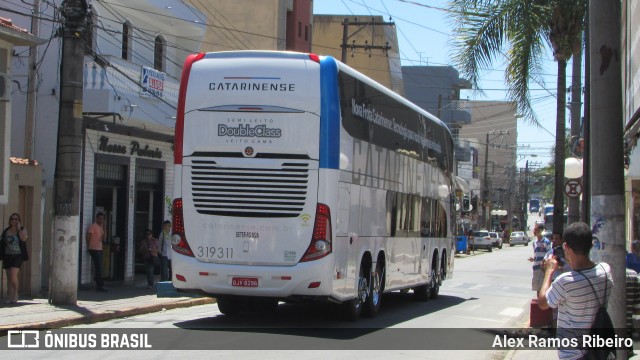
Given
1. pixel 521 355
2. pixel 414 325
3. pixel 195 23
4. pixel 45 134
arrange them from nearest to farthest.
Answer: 1. pixel 521 355
2. pixel 414 325
3. pixel 45 134
4. pixel 195 23

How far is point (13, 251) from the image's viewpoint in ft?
53.5

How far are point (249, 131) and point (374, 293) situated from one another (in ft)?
14.6

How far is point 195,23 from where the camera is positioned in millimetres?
25281

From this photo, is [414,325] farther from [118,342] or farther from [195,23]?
[195,23]

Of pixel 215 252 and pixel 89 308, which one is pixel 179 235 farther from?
pixel 89 308

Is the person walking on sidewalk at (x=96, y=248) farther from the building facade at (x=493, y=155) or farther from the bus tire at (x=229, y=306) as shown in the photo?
the building facade at (x=493, y=155)

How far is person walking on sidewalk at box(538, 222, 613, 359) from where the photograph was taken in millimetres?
6156

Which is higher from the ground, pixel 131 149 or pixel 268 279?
pixel 131 149

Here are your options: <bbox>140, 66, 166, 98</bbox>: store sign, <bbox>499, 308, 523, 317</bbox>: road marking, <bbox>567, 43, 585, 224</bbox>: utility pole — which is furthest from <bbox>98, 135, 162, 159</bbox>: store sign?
<bbox>567, 43, 585, 224</bbox>: utility pole

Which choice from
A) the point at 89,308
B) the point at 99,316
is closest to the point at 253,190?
the point at 99,316

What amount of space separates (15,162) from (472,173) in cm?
7789

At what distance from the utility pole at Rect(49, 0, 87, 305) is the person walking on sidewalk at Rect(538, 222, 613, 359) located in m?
11.2

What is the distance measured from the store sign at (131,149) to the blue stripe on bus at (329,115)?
31.9ft

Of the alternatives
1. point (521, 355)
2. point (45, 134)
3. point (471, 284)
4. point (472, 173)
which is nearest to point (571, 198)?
point (471, 284)
